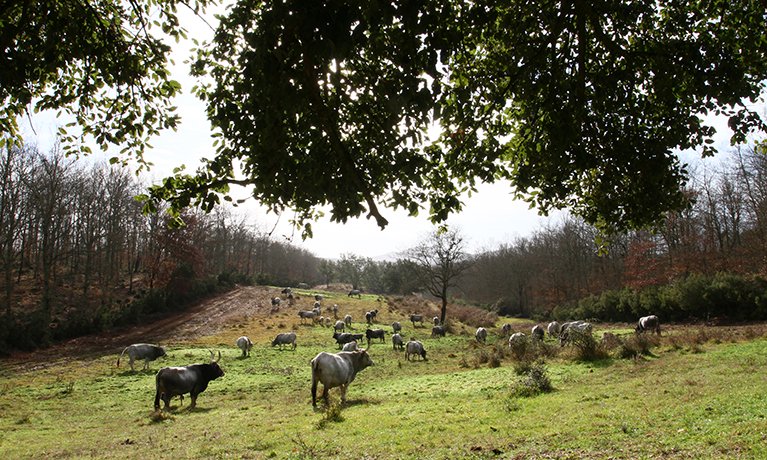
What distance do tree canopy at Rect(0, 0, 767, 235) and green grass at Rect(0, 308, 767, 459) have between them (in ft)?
12.0

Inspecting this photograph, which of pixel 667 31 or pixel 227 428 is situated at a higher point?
pixel 667 31

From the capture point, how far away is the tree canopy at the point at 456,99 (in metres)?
5.31

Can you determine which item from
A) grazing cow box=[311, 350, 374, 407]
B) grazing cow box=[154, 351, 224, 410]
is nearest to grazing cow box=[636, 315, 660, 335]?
grazing cow box=[311, 350, 374, 407]

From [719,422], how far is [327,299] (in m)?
53.4

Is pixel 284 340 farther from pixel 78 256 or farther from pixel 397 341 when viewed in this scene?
pixel 78 256

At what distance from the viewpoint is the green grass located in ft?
24.6

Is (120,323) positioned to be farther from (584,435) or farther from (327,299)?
(584,435)

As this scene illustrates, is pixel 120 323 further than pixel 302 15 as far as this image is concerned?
Yes

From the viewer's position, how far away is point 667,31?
24.2 feet

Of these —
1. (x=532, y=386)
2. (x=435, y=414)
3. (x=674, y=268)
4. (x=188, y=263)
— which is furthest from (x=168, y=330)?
(x=674, y=268)

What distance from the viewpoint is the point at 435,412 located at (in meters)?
11.1

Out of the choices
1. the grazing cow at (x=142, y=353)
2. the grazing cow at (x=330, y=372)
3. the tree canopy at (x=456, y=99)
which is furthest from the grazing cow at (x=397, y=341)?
the tree canopy at (x=456, y=99)

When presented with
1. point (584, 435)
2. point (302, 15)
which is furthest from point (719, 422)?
point (302, 15)

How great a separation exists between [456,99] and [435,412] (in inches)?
313
